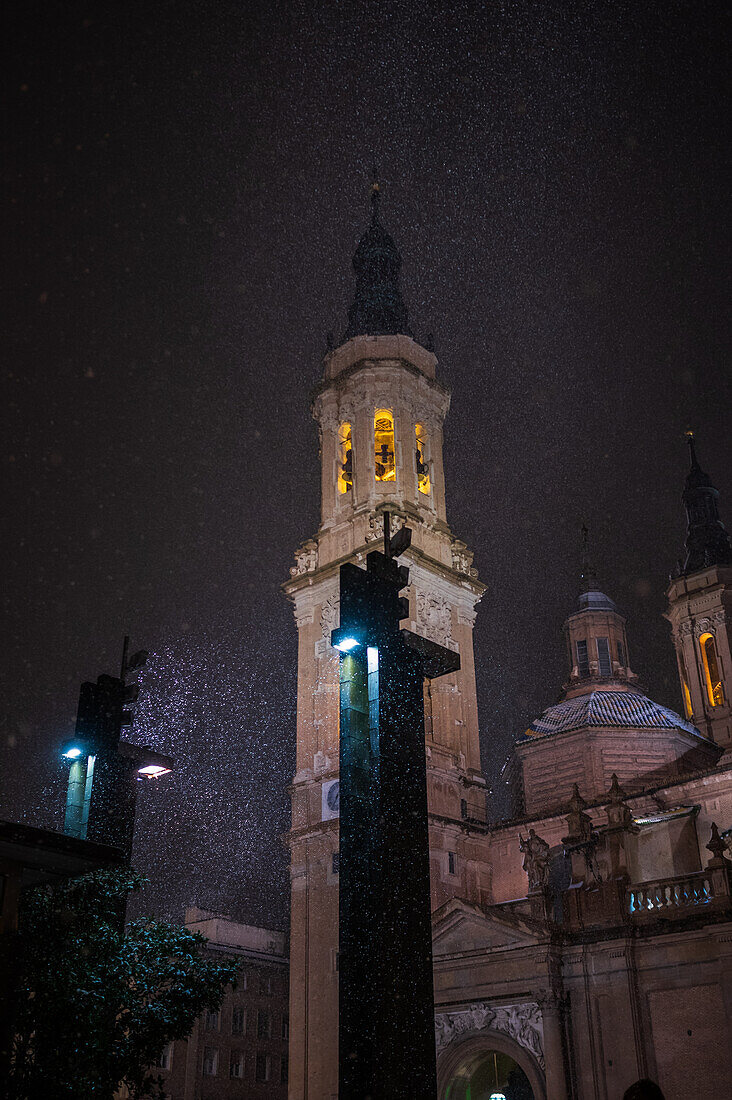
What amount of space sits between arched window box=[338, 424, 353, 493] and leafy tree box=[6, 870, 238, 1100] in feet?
106

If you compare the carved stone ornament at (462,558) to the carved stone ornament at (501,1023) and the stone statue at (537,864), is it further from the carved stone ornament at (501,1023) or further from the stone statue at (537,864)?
the carved stone ornament at (501,1023)

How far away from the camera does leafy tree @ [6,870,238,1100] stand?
1088 centimetres

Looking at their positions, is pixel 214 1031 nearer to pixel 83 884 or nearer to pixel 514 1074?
pixel 514 1074

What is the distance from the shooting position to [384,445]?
146 ft

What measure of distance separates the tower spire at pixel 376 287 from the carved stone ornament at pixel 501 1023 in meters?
31.3

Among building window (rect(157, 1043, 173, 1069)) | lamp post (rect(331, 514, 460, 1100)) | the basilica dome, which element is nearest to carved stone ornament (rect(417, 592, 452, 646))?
the basilica dome

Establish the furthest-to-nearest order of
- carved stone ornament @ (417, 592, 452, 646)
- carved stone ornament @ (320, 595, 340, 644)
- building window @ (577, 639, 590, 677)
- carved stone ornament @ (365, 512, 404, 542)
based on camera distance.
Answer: building window @ (577, 639, 590, 677)
carved stone ornament @ (320, 595, 340, 644)
carved stone ornament @ (417, 592, 452, 646)
carved stone ornament @ (365, 512, 404, 542)

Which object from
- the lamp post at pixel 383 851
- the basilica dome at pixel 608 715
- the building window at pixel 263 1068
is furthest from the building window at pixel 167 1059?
the lamp post at pixel 383 851

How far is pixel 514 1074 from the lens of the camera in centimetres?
2764

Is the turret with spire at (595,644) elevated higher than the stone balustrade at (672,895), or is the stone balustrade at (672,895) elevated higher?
the turret with spire at (595,644)

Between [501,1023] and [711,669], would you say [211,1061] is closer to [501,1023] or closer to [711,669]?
[501,1023]

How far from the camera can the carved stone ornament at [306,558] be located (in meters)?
43.1

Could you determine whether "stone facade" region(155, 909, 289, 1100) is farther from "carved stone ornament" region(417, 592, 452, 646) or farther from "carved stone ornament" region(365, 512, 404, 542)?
"carved stone ornament" region(365, 512, 404, 542)

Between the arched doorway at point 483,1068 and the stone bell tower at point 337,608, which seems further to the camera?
the stone bell tower at point 337,608
